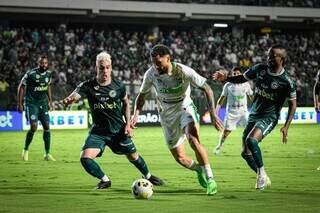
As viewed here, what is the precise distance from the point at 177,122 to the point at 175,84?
2.03 feet

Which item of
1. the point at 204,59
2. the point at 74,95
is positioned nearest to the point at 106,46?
the point at 204,59

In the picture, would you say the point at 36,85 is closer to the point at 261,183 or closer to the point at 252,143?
the point at 252,143

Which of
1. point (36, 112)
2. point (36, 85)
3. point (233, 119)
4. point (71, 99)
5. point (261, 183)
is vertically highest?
point (71, 99)

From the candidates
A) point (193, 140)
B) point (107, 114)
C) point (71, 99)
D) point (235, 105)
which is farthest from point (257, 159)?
point (235, 105)

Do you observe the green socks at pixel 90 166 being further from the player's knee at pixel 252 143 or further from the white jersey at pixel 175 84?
the player's knee at pixel 252 143

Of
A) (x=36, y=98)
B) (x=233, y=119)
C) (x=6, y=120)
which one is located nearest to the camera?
(x=36, y=98)

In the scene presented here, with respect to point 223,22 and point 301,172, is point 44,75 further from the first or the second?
point 223,22

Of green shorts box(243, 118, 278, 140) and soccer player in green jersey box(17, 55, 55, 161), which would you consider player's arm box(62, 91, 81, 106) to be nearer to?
green shorts box(243, 118, 278, 140)

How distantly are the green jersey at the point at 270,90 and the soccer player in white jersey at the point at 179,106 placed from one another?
131 cm

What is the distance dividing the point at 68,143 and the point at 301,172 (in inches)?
452

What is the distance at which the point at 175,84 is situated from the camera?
1164 centimetres

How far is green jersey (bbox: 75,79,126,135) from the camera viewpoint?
1231cm

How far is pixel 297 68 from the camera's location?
147 feet

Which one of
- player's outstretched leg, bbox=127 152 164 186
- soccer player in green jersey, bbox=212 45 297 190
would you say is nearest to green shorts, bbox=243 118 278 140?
soccer player in green jersey, bbox=212 45 297 190
